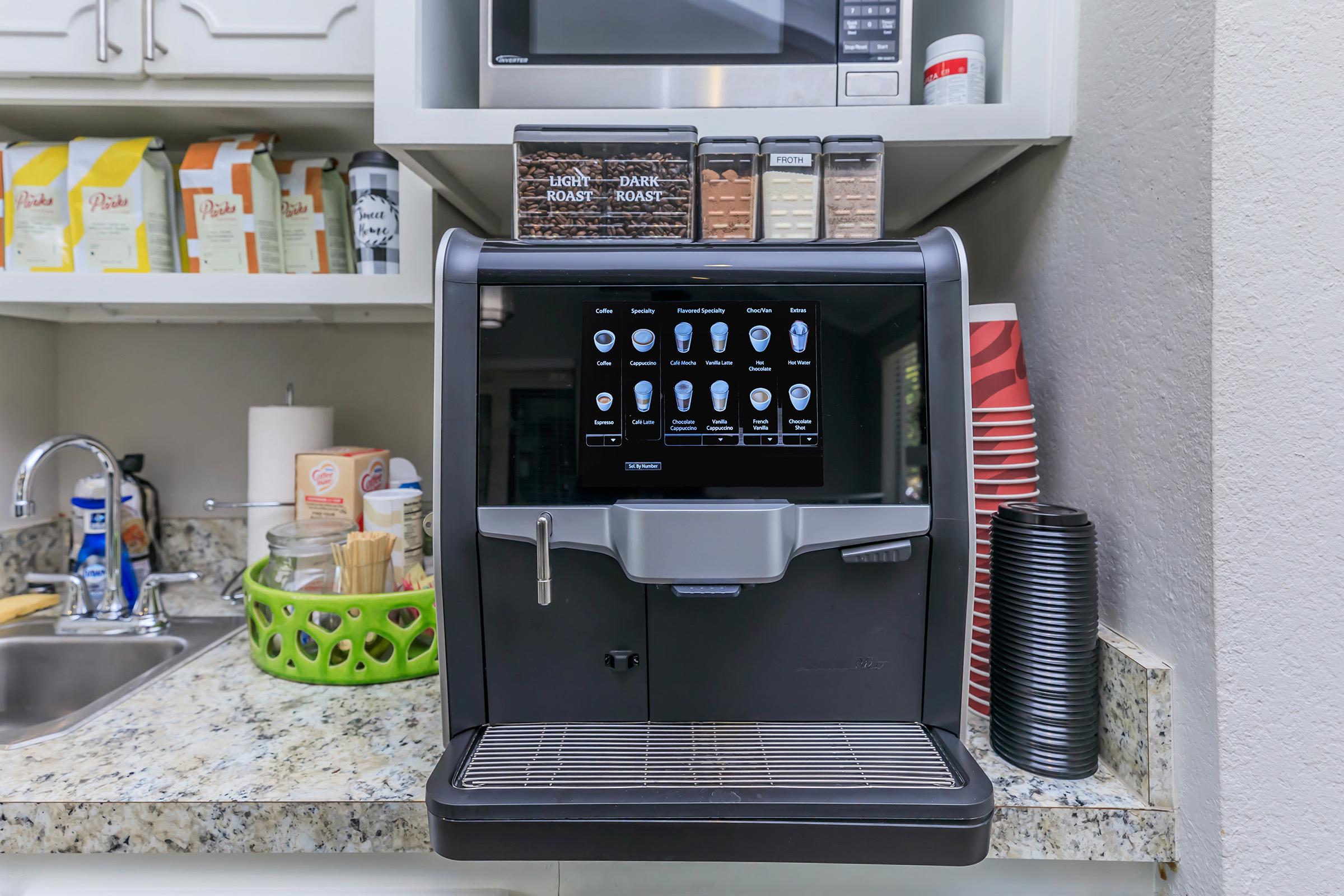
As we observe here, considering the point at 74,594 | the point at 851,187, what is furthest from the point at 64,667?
the point at 851,187

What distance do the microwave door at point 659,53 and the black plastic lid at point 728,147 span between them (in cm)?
10

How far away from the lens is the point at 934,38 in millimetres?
985

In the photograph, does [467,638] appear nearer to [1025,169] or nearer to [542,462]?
[542,462]

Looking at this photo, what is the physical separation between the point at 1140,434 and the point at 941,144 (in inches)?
15.0

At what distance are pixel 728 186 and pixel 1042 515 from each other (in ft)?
1.44

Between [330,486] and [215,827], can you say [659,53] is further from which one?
[215,827]

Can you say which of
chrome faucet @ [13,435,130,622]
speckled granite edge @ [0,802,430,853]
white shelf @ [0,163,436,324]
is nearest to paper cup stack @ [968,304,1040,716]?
speckled granite edge @ [0,802,430,853]

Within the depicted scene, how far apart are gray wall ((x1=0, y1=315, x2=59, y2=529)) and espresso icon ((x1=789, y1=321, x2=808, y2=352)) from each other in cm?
134

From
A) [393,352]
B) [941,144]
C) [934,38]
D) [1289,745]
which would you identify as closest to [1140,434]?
[1289,745]

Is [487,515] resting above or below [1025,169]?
below

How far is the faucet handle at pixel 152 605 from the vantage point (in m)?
1.14

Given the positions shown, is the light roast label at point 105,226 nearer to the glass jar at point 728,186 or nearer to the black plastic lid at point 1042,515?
the glass jar at point 728,186

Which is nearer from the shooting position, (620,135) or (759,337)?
(759,337)

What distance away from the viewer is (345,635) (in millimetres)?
896
